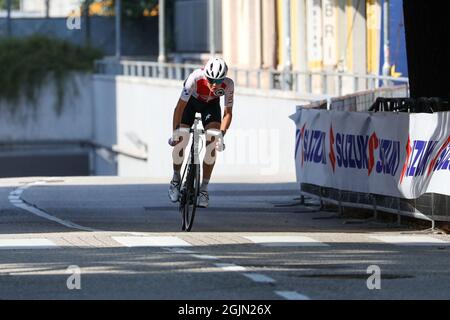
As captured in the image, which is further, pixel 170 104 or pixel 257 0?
pixel 257 0

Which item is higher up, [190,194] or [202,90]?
[202,90]

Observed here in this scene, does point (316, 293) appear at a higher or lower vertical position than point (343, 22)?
lower

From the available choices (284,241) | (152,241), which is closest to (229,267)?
(152,241)

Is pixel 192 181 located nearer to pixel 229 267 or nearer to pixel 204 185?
pixel 204 185

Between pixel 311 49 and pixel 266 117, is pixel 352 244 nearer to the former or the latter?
pixel 266 117

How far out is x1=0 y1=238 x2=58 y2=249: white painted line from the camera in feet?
50.2

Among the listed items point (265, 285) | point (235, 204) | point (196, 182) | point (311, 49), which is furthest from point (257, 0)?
point (265, 285)

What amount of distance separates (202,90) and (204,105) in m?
0.22

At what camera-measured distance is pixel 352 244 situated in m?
15.7

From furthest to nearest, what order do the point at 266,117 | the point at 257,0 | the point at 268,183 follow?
1. the point at 257,0
2. the point at 266,117
3. the point at 268,183

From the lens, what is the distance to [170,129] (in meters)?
53.2

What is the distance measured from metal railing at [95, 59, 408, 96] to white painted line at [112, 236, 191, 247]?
1859 cm

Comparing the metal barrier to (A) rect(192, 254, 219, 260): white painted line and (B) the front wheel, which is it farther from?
(A) rect(192, 254, 219, 260): white painted line

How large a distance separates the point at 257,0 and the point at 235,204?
38.1 metres
